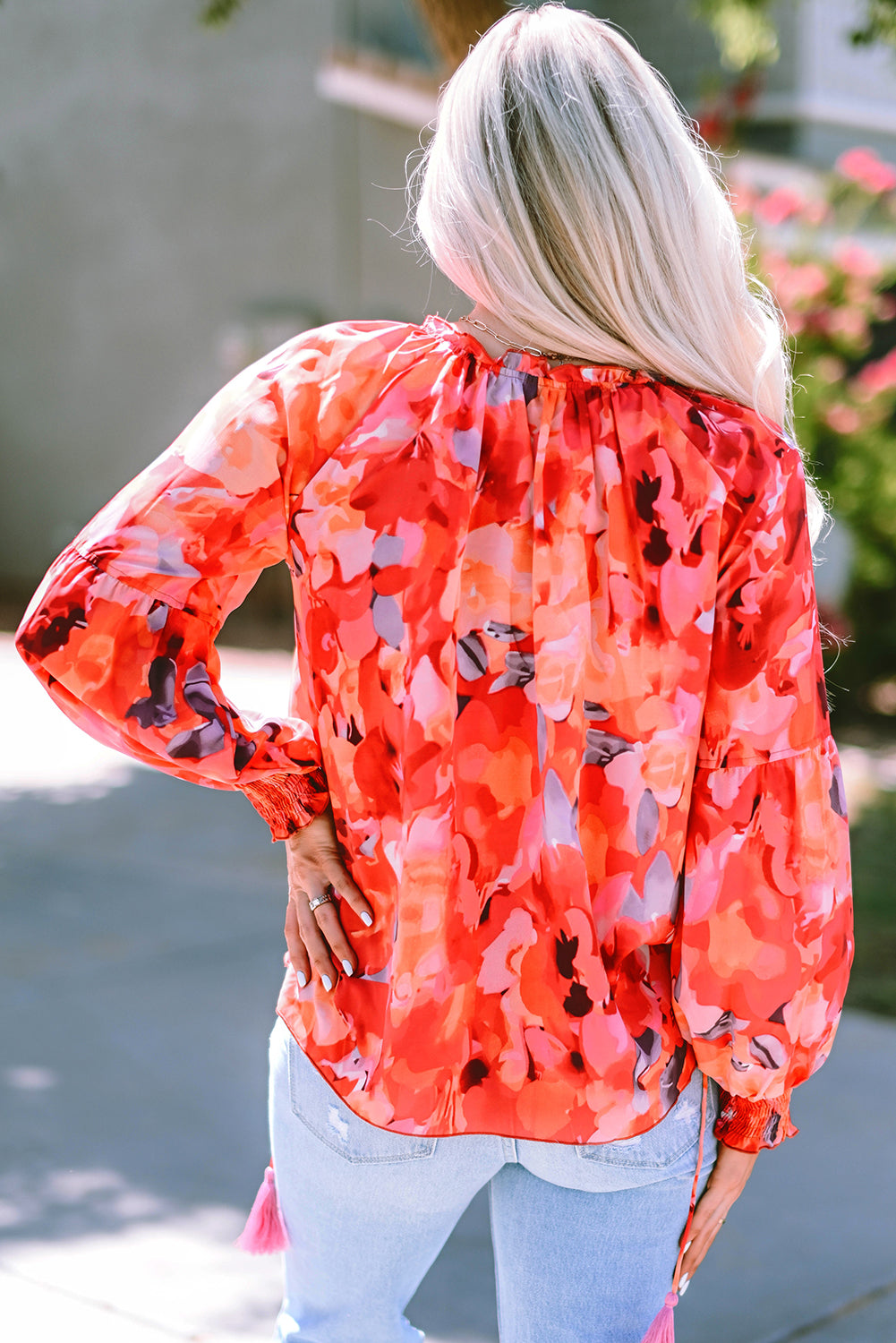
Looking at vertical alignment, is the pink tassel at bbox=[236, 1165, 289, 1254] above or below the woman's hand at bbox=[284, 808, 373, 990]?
below

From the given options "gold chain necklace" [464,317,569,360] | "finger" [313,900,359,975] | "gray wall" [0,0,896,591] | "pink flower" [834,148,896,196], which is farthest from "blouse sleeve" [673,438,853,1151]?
"gray wall" [0,0,896,591]

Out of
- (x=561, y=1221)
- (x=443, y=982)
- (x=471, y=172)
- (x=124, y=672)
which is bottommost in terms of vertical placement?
(x=561, y=1221)

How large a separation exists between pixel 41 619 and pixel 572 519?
519 millimetres

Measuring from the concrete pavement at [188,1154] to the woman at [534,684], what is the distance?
276 mm

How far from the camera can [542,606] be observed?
54.9 inches

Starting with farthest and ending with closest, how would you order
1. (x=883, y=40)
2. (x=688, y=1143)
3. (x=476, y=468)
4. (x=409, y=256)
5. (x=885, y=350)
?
(x=409, y=256)
(x=885, y=350)
(x=883, y=40)
(x=688, y=1143)
(x=476, y=468)

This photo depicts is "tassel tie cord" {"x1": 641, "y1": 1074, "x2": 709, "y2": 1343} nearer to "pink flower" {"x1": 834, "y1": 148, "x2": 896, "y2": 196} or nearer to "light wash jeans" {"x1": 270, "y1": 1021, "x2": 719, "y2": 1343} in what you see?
"light wash jeans" {"x1": 270, "y1": 1021, "x2": 719, "y2": 1343}

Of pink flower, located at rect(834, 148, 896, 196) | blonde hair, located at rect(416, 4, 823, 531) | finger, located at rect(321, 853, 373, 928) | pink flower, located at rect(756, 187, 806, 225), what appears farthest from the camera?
pink flower, located at rect(834, 148, 896, 196)

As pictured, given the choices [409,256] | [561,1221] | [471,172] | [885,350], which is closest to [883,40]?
[885,350]

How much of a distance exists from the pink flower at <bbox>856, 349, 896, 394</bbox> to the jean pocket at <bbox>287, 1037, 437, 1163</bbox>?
275 inches

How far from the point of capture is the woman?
140 cm

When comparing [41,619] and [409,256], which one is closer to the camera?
[41,619]

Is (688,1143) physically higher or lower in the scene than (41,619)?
lower

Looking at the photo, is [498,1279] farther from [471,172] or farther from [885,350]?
[885,350]
